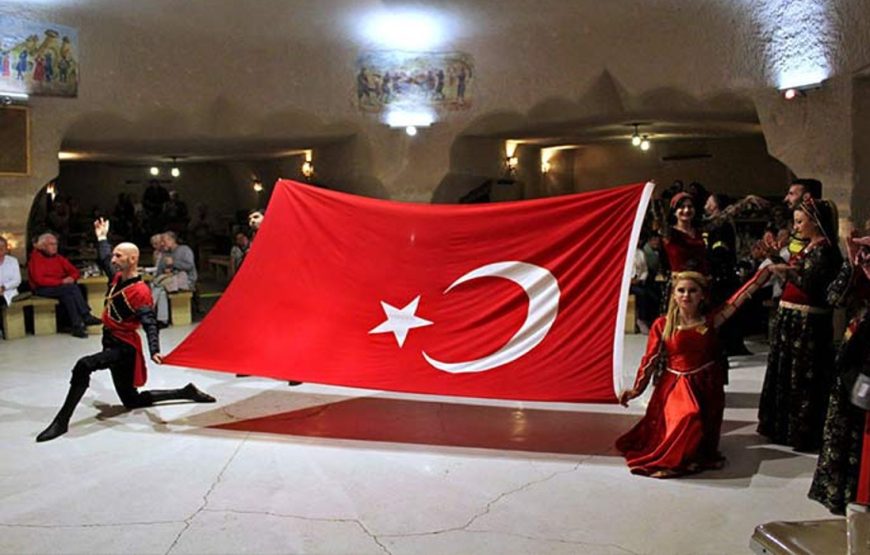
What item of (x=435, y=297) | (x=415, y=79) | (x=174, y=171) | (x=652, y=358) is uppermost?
(x=415, y=79)

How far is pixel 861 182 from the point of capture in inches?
300

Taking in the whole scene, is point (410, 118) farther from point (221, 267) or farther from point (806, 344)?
point (806, 344)

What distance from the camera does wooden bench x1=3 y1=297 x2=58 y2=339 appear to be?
821cm

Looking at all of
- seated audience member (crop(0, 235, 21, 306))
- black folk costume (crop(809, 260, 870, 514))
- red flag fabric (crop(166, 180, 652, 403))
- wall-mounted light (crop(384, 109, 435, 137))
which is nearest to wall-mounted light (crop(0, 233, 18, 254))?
seated audience member (crop(0, 235, 21, 306))

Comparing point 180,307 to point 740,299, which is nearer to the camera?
point 740,299

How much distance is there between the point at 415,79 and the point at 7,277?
18.5ft

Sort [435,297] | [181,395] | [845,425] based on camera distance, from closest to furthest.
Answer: [845,425]
[435,297]
[181,395]

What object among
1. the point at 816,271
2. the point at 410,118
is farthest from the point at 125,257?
the point at 410,118

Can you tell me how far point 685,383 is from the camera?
4.03 metres

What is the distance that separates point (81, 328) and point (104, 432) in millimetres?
3994

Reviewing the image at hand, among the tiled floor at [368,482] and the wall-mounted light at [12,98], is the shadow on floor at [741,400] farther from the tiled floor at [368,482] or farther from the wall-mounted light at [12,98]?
the wall-mounted light at [12,98]

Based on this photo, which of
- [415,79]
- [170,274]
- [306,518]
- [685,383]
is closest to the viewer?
[306,518]

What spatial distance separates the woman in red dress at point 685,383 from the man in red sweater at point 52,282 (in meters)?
6.72

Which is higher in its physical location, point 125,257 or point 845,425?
point 125,257
